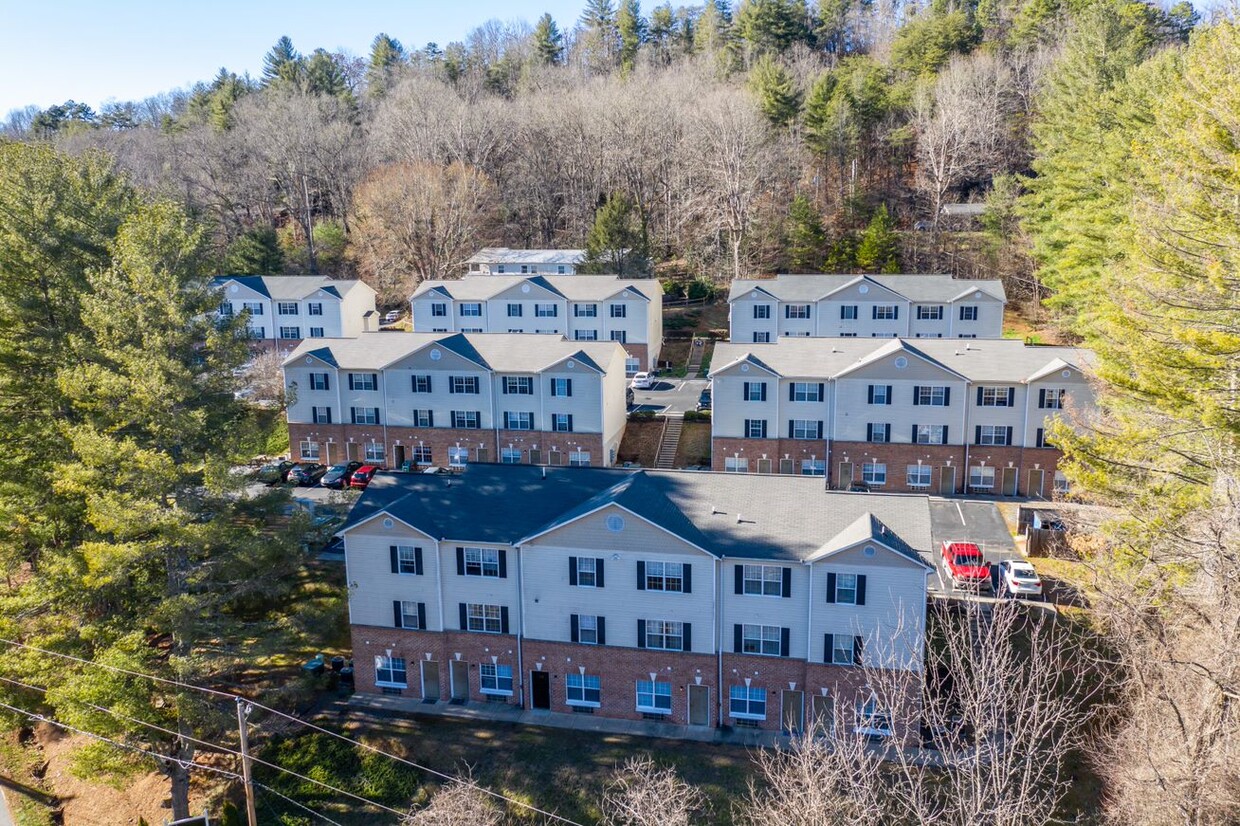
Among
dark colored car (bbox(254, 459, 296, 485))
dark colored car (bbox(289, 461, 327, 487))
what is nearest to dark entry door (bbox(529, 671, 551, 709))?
dark colored car (bbox(289, 461, 327, 487))

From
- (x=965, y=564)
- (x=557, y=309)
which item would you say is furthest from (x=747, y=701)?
(x=557, y=309)

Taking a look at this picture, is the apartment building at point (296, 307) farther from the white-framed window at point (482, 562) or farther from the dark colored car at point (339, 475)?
the white-framed window at point (482, 562)

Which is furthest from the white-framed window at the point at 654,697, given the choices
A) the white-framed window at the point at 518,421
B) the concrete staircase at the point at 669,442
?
the white-framed window at the point at 518,421

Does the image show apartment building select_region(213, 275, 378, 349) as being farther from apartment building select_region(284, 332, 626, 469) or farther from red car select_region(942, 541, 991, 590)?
red car select_region(942, 541, 991, 590)

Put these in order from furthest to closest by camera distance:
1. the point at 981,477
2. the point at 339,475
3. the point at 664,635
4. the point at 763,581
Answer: the point at 339,475 < the point at 981,477 < the point at 664,635 < the point at 763,581

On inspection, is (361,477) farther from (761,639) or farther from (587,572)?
(761,639)
